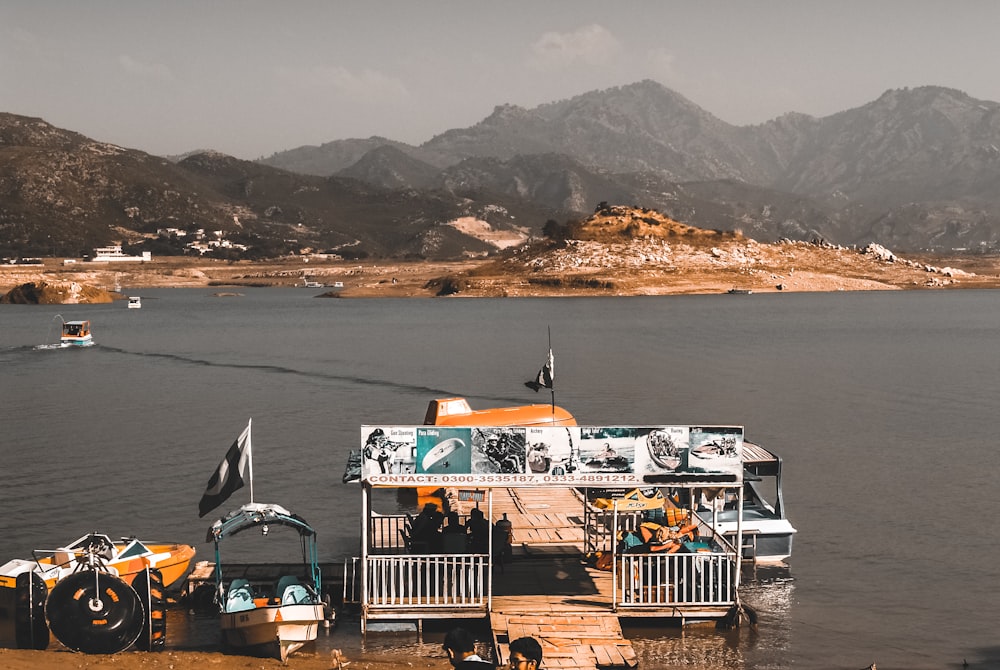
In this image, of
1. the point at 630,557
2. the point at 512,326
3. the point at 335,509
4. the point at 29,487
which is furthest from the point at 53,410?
the point at 512,326

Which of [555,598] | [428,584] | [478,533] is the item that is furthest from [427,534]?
[555,598]

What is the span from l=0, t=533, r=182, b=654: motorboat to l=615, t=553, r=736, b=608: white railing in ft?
29.9

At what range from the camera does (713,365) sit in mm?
86688

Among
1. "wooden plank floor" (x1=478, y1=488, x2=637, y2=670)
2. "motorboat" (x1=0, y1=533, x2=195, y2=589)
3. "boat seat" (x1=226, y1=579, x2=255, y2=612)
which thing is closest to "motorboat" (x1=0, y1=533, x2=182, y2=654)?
"motorboat" (x1=0, y1=533, x2=195, y2=589)

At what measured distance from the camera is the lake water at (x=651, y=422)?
84.8ft

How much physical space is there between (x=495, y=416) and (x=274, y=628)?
56.8ft

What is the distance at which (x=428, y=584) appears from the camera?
2205cm

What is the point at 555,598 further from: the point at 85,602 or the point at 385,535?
the point at 85,602

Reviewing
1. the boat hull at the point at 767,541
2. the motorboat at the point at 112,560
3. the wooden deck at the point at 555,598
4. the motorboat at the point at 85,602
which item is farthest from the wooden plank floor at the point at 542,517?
the motorboat at the point at 85,602

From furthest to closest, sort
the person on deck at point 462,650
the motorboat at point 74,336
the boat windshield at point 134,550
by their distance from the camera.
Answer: the motorboat at point 74,336, the boat windshield at point 134,550, the person on deck at point 462,650

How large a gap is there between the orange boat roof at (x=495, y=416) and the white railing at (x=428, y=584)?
14.3m

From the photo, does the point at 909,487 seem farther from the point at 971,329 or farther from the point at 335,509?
the point at 971,329

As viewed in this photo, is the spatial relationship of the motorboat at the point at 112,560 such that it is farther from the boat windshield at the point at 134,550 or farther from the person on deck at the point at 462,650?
the person on deck at the point at 462,650

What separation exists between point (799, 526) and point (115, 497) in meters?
22.4
